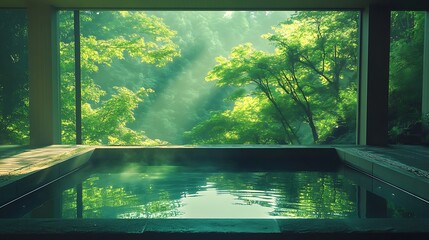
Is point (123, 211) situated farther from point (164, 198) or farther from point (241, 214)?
point (241, 214)

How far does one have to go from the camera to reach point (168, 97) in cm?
2023

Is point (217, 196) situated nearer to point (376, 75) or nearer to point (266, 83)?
point (376, 75)

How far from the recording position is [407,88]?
1024cm

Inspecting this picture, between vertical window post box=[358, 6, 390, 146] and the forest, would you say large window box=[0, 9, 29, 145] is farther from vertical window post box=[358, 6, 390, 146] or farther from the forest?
vertical window post box=[358, 6, 390, 146]

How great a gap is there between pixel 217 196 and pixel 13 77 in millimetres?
11367

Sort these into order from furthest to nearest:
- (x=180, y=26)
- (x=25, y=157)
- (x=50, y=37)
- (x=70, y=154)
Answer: (x=180, y=26) → (x=50, y=37) → (x=70, y=154) → (x=25, y=157)

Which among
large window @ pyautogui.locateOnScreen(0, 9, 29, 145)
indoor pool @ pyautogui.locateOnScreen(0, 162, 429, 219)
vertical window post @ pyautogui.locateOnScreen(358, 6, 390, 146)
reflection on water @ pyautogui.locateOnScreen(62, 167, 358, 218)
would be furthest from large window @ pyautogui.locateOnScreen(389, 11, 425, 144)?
large window @ pyautogui.locateOnScreen(0, 9, 29, 145)

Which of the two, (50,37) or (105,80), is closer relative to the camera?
(50,37)

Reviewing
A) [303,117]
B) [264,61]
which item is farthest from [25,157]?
[303,117]

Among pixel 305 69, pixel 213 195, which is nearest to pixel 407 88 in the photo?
pixel 305 69

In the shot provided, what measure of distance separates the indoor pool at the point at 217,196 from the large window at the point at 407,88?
307 centimetres

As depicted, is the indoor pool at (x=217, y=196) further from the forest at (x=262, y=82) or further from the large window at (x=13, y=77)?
the large window at (x=13, y=77)

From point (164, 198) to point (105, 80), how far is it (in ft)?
48.6

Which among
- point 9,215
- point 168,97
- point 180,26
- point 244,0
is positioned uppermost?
point 180,26
